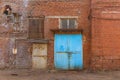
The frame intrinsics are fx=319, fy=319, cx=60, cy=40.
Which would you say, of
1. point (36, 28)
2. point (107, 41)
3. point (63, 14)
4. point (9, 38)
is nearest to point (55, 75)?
point (36, 28)

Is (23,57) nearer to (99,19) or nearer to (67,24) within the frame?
(67,24)

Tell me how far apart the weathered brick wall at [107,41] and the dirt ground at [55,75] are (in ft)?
2.71

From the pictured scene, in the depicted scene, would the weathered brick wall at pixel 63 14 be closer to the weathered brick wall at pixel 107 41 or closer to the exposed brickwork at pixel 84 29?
the exposed brickwork at pixel 84 29

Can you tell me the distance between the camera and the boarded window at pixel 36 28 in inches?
765

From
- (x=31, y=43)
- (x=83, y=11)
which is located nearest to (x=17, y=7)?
(x=31, y=43)

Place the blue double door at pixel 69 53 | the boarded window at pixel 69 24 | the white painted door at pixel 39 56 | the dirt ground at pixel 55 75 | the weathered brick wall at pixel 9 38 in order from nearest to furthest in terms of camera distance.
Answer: the dirt ground at pixel 55 75, the blue double door at pixel 69 53, the boarded window at pixel 69 24, the white painted door at pixel 39 56, the weathered brick wall at pixel 9 38

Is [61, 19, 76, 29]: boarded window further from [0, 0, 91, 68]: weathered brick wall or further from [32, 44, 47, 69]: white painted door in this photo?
[32, 44, 47, 69]: white painted door

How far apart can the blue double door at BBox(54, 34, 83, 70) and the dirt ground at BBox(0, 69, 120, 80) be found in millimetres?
842

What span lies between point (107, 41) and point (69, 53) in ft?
7.82

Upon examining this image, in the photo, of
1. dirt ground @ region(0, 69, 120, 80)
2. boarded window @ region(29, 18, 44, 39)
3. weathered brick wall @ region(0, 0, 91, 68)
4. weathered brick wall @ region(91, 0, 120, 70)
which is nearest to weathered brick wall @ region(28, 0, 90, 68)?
→ weathered brick wall @ region(0, 0, 91, 68)

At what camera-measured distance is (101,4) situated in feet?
62.3

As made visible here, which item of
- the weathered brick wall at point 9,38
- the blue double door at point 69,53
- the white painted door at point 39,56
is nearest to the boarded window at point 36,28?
the weathered brick wall at point 9,38

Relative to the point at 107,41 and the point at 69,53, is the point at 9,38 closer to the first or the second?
the point at 69,53

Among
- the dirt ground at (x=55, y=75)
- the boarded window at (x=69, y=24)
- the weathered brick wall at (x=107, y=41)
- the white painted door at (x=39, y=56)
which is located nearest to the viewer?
the dirt ground at (x=55, y=75)
